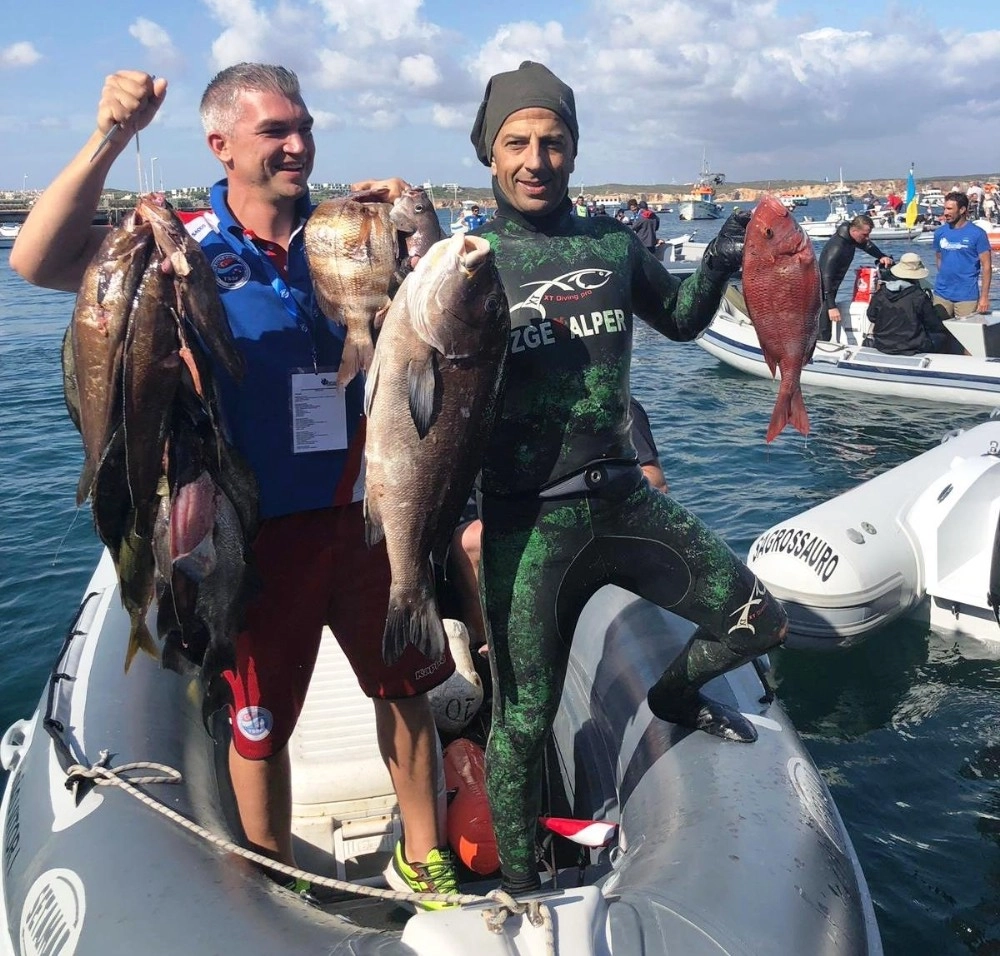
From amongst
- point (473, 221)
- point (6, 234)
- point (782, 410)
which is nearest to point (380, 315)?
point (782, 410)

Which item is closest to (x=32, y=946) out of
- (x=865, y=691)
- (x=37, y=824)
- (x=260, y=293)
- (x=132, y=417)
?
(x=37, y=824)

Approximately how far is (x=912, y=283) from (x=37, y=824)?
44.7 ft

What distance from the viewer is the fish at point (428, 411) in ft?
8.04

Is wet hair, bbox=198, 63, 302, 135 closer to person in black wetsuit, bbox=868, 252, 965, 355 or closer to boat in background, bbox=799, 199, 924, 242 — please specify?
person in black wetsuit, bbox=868, 252, 965, 355

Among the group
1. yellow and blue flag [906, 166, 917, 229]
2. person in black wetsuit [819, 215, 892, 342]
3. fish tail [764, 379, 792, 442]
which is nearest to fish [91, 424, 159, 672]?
fish tail [764, 379, 792, 442]

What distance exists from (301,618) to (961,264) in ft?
44.7

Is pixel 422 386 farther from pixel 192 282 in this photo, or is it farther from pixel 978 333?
pixel 978 333

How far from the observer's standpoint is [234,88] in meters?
2.74

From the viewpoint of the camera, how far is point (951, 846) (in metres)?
4.81

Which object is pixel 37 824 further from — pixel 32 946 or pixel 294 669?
pixel 294 669

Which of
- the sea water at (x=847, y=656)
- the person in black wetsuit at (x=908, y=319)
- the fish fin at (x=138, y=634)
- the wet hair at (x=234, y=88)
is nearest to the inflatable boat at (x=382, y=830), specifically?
the fish fin at (x=138, y=634)

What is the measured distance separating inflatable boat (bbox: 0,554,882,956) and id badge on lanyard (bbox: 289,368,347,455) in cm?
130

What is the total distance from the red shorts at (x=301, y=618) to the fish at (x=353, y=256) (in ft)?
2.50

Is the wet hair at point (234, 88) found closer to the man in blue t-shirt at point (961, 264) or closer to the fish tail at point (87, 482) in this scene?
the fish tail at point (87, 482)
